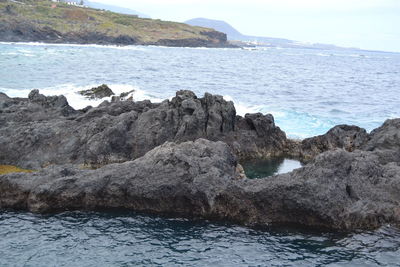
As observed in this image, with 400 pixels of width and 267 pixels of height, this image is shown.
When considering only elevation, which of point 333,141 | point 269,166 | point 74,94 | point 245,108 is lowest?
point 269,166

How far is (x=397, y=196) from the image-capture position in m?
21.8

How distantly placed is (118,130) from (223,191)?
40.5ft

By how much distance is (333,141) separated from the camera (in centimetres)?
3678

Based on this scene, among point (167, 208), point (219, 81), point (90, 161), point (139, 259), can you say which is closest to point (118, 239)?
point (139, 259)

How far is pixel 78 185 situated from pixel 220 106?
619 inches

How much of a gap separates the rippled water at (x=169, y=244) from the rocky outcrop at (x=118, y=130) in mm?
9646

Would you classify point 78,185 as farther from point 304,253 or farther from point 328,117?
point 328,117

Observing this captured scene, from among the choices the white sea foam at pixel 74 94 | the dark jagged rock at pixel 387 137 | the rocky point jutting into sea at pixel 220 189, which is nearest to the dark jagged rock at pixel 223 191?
the rocky point jutting into sea at pixel 220 189

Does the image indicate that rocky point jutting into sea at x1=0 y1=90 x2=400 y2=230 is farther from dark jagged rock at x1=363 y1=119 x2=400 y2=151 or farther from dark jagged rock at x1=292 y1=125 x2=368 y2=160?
dark jagged rock at x1=292 y1=125 x2=368 y2=160

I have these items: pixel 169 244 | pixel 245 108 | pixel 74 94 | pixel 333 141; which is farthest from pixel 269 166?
pixel 74 94

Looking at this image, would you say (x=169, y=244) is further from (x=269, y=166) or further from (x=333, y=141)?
(x=333, y=141)

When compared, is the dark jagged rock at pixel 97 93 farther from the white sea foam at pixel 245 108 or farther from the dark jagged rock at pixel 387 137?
the dark jagged rock at pixel 387 137

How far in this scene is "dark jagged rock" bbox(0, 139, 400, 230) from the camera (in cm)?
2142

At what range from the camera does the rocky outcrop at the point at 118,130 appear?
102 feet
